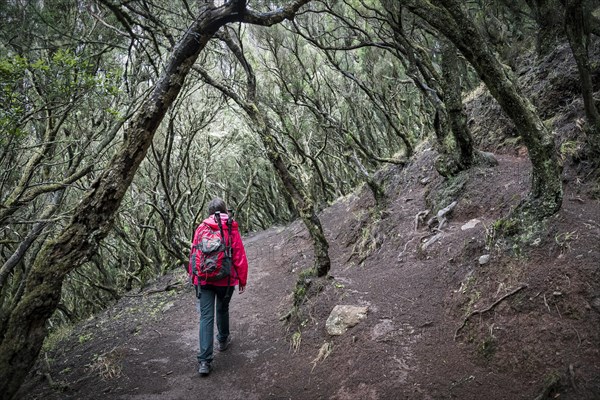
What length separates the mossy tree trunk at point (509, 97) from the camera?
12.3ft

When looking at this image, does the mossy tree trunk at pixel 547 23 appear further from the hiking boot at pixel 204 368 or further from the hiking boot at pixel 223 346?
the hiking boot at pixel 204 368

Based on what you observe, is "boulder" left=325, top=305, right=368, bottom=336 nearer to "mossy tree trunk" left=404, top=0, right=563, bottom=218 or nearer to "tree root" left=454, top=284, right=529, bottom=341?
"tree root" left=454, top=284, right=529, bottom=341

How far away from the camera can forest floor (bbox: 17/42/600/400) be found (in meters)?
3.16

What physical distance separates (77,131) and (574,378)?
29.9 feet

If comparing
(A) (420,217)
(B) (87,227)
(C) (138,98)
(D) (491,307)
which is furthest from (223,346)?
(C) (138,98)

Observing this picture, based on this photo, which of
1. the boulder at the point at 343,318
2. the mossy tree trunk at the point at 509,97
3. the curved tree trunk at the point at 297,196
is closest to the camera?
the mossy tree trunk at the point at 509,97

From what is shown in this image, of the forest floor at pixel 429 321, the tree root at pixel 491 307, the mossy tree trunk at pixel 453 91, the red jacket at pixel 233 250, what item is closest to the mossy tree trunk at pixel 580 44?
the forest floor at pixel 429 321

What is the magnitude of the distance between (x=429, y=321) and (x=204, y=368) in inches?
110

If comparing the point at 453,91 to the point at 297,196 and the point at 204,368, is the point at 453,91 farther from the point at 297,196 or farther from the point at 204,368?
the point at 204,368

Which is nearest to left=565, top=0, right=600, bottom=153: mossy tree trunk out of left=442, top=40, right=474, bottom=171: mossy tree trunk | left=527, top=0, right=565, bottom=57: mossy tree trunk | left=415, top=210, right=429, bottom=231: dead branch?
left=442, top=40, right=474, bottom=171: mossy tree trunk

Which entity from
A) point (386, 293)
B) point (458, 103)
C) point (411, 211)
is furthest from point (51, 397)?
point (458, 103)

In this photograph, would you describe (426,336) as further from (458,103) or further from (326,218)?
(326,218)

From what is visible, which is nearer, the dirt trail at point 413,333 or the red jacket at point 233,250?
the dirt trail at point 413,333

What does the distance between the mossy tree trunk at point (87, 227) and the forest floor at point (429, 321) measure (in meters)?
1.47
